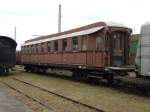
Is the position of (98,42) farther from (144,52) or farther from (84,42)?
(144,52)

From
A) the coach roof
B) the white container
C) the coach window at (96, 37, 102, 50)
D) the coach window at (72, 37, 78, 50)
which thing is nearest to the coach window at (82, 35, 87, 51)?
the coach roof

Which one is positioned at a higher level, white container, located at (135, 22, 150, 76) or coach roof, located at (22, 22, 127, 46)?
coach roof, located at (22, 22, 127, 46)

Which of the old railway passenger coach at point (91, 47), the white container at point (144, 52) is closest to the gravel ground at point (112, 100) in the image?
the white container at point (144, 52)

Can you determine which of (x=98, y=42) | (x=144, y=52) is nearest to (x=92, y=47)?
(x=98, y=42)

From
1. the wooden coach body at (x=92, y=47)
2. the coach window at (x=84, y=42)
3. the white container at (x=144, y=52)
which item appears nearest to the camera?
the white container at (x=144, y=52)

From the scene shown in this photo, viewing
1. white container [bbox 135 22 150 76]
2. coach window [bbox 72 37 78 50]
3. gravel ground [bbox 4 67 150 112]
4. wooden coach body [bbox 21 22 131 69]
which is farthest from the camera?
coach window [bbox 72 37 78 50]

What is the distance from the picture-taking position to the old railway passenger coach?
18031 mm

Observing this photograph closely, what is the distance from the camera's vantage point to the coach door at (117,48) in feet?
59.7

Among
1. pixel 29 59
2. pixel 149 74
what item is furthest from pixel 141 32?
pixel 29 59

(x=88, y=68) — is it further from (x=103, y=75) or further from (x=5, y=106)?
(x=5, y=106)

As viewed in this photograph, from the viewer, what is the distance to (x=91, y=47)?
19.2 m

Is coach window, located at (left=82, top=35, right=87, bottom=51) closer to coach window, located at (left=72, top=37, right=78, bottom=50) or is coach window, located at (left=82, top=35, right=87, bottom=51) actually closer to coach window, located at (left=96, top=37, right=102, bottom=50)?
coach window, located at (left=72, top=37, right=78, bottom=50)

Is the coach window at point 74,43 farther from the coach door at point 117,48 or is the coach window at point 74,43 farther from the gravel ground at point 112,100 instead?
the gravel ground at point 112,100

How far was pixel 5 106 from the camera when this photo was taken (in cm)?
1148
